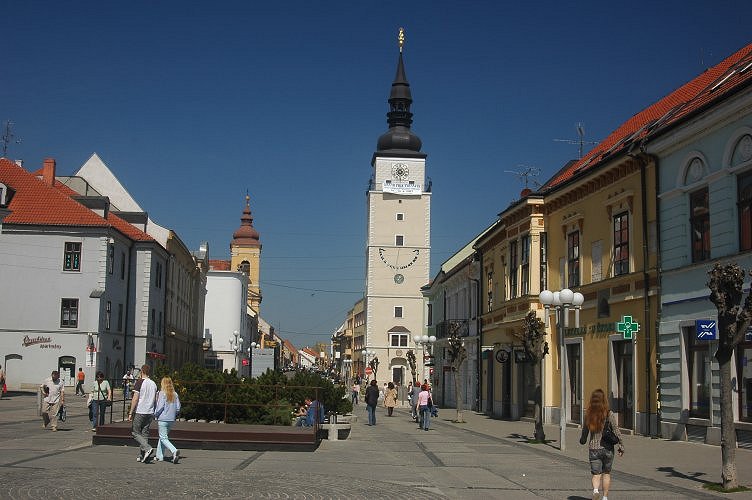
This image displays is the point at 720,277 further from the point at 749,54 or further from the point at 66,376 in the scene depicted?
the point at 66,376

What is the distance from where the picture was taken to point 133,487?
12398 mm

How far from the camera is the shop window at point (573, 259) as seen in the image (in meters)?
30.3

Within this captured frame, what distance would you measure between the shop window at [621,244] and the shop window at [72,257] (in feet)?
106

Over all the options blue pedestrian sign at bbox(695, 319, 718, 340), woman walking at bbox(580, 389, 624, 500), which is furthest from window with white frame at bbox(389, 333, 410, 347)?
woman walking at bbox(580, 389, 624, 500)

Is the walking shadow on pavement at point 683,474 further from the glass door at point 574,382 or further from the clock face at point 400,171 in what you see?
the clock face at point 400,171

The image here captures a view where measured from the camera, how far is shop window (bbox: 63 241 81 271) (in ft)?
161

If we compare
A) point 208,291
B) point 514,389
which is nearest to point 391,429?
point 514,389

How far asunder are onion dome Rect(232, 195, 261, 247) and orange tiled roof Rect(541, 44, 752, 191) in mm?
95125

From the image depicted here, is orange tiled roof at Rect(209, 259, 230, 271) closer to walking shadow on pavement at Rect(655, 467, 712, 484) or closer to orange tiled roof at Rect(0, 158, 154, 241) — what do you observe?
orange tiled roof at Rect(0, 158, 154, 241)

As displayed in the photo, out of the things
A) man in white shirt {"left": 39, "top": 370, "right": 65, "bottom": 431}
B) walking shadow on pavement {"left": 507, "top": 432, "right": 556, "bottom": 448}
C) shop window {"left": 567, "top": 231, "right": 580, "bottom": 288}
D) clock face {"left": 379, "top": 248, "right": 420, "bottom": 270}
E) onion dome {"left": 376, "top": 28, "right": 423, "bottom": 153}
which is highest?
onion dome {"left": 376, "top": 28, "right": 423, "bottom": 153}

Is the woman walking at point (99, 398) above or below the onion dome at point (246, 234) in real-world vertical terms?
below

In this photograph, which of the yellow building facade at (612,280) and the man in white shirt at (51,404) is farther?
the yellow building facade at (612,280)

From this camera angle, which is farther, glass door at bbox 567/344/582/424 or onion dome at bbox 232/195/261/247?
onion dome at bbox 232/195/261/247

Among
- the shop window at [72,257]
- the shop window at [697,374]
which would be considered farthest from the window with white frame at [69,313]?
the shop window at [697,374]
